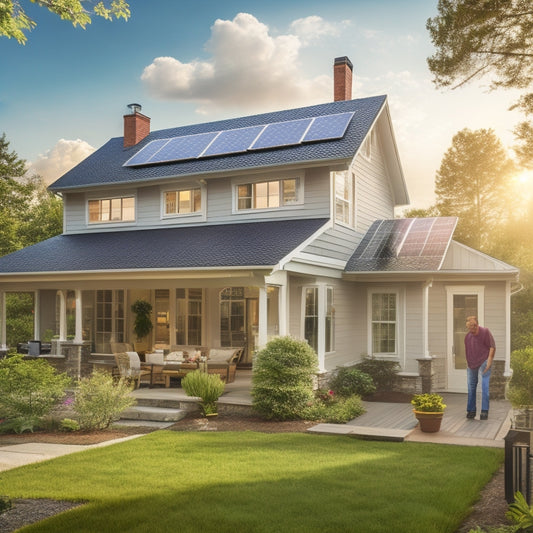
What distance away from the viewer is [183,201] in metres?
18.0

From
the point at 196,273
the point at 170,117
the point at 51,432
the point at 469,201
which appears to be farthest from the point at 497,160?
the point at 51,432

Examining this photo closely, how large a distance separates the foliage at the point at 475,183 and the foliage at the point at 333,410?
2697cm

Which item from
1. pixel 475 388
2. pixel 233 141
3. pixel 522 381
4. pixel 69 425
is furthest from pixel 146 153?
pixel 522 381

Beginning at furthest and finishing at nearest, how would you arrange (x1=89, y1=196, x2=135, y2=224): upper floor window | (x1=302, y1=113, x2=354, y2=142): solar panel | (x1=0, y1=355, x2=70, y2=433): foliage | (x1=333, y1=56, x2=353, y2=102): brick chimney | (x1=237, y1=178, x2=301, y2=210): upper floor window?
(x1=333, y1=56, x2=353, y2=102): brick chimney → (x1=89, y1=196, x2=135, y2=224): upper floor window → (x1=302, y1=113, x2=354, y2=142): solar panel → (x1=237, y1=178, x2=301, y2=210): upper floor window → (x1=0, y1=355, x2=70, y2=433): foliage

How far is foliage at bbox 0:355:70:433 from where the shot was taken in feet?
38.4

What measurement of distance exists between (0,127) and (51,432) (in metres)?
33.0

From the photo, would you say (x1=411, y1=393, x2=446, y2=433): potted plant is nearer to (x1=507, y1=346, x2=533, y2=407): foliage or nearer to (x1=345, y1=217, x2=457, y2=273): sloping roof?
(x1=507, y1=346, x2=533, y2=407): foliage

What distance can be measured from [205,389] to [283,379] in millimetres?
1642

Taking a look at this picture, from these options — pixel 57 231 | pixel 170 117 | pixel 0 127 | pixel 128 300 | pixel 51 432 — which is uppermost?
pixel 0 127

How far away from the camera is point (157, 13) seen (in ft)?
56.3

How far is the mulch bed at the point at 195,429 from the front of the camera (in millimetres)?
6367

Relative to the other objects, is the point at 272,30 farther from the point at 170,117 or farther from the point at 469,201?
the point at 469,201

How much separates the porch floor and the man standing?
1.01 ft

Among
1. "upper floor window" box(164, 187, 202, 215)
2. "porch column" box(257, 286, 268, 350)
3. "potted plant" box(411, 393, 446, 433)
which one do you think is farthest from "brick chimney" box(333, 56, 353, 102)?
"potted plant" box(411, 393, 446, 433)
